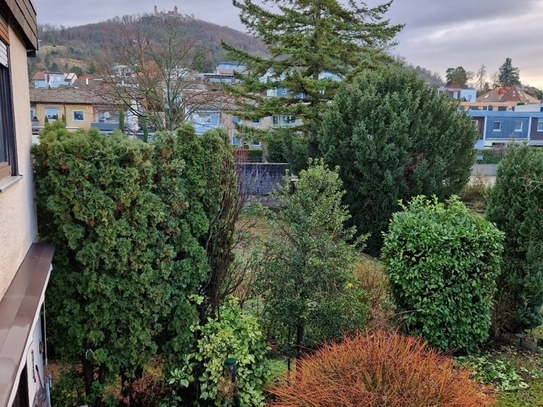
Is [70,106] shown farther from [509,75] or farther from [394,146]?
[509,75]

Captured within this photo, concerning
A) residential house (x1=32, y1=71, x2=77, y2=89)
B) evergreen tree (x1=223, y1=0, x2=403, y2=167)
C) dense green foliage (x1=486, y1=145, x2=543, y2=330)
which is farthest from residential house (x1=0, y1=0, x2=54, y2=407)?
residential house (x1=32, y1=71, x2=77, y2=89)

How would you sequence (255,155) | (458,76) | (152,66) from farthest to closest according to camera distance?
(458,76) < (255,155) < (152,66)

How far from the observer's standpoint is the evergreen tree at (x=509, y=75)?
206 ft

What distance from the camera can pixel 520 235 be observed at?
623 cm

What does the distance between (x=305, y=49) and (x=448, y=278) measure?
43.5 ft

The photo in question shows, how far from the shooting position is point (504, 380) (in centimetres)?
522

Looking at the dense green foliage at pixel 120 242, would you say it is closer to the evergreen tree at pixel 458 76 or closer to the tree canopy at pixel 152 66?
the tree canopy at pixel 152 66

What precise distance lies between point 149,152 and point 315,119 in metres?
13.4

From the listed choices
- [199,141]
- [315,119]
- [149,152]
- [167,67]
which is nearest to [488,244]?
[199,141]

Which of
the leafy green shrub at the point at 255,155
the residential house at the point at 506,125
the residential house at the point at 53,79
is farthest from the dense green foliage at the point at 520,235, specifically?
the residential house at the point at 506,125

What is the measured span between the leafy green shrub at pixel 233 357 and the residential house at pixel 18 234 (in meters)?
1.59

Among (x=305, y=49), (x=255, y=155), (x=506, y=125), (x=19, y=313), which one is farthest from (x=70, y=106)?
(x=506, y=125)

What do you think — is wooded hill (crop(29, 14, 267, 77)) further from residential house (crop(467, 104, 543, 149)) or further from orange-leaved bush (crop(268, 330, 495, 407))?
residential house (crop(467, 104, 543, 149))

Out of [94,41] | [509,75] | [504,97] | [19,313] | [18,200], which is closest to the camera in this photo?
[19,313]
